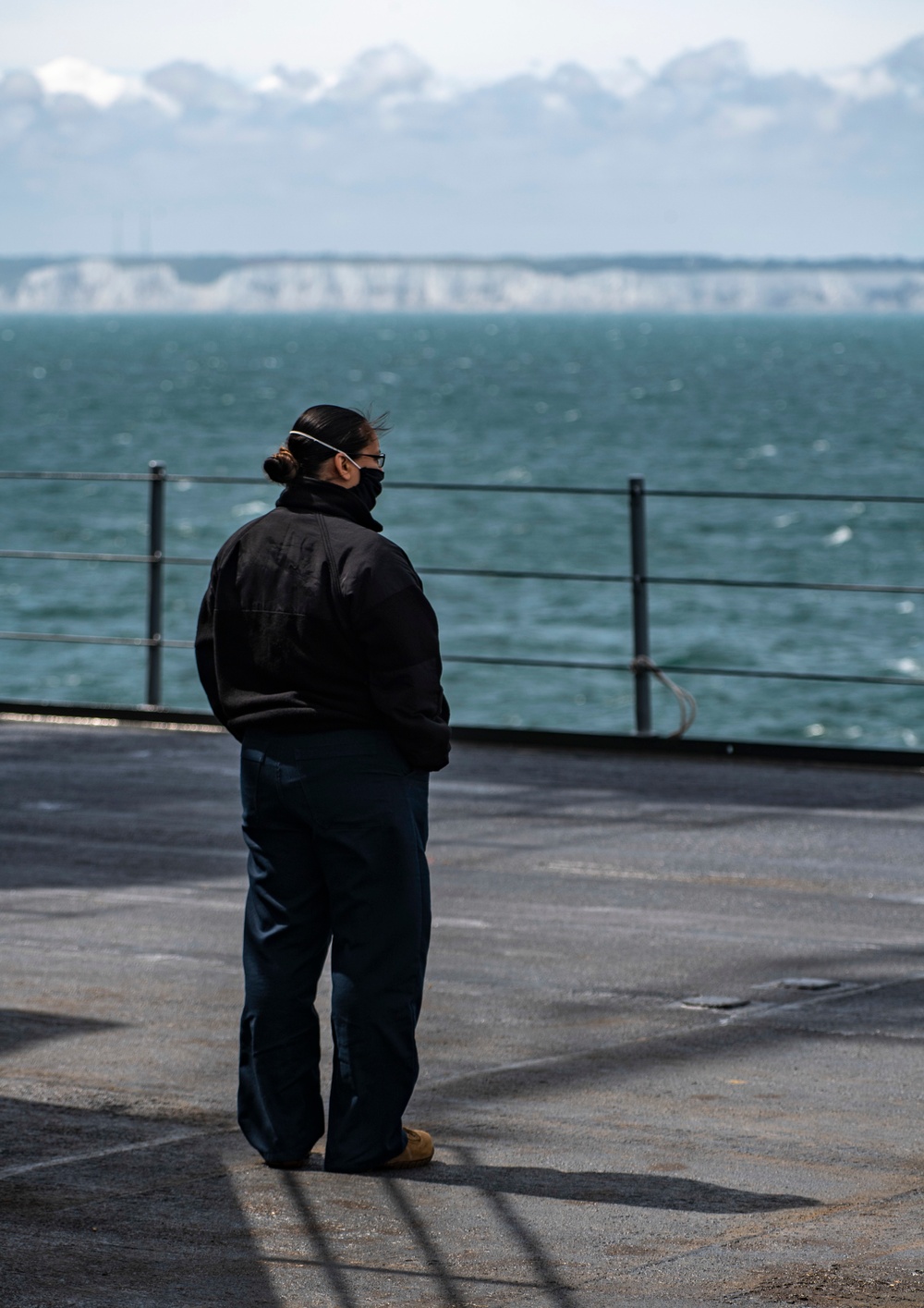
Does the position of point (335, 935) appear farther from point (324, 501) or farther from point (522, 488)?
point (522, 488)

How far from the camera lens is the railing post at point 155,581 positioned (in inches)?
515

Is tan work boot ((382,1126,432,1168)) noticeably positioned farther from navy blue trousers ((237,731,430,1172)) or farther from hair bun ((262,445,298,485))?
hair bun ((262,445,298,485))

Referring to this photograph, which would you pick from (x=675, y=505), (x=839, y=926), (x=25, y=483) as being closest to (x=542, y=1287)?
(x=839, y=926)

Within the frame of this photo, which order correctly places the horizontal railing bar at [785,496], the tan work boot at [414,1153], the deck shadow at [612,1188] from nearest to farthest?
the deck shadow at [612,1188] → the tan work boot at [414,1153] → the horizontal railing bar at [785,496]

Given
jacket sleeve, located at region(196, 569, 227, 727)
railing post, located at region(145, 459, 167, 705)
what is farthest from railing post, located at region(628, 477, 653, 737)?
jacket sleeve, located at region(196, 569, 227, 727)

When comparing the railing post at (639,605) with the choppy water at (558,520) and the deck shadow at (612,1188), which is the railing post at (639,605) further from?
the deck shadow at (612,1188)

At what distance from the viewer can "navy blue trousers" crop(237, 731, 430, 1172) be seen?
523 centimetres

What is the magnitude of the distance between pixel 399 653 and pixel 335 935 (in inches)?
25.7

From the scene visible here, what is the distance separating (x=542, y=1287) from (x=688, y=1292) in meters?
0.27

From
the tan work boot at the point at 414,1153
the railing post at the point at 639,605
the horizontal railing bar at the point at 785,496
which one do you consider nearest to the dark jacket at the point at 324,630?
the tan work boot at the point at 414,1153

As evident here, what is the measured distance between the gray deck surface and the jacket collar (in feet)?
4.77

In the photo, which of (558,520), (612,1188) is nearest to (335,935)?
(612,1188)

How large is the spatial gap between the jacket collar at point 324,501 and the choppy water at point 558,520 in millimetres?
939

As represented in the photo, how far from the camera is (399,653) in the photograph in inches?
202
